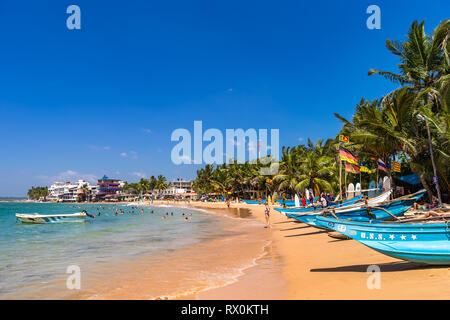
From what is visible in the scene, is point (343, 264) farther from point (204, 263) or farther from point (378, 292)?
point (204, 263)

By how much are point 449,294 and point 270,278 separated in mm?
4353

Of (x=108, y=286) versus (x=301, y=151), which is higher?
(x=301, y=151)

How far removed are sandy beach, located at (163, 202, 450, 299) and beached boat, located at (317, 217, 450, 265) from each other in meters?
0.38

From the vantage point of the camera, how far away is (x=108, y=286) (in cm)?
844

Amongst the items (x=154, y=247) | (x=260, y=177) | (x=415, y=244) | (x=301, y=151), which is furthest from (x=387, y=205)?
(x=260, y=177)

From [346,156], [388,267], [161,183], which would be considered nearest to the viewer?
[388,267]

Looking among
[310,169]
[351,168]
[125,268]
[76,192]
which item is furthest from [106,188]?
[125,268]

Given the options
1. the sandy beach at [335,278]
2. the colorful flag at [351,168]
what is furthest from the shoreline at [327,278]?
the colorful flag at [351,168]

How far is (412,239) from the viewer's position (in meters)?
6.58

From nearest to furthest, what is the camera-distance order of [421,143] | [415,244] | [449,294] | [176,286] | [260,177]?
1. [449,294]
2. [415,244]
3. [176,286]
4. [421,143]
5. [260,177]

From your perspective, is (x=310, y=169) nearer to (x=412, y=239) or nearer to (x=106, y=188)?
(x=412, y=239)

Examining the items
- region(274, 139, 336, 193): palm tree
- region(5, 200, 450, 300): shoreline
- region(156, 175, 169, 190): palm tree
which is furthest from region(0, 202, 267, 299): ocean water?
region(156, 175, 169, 190): palm tree

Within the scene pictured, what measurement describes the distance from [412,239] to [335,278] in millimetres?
2077

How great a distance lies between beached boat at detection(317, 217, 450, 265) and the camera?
623 cm
